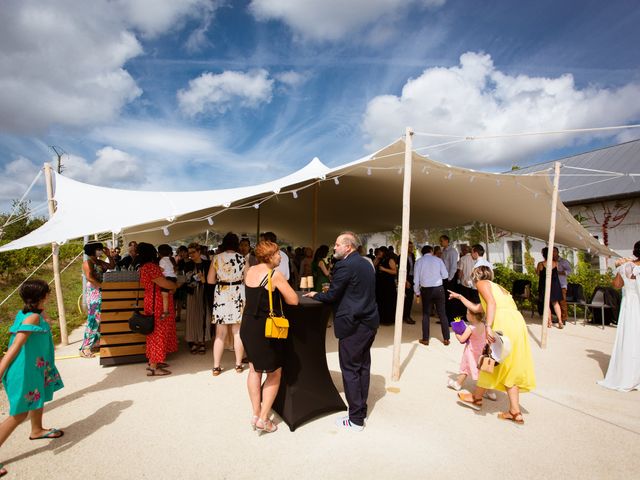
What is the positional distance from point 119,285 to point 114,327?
49cm

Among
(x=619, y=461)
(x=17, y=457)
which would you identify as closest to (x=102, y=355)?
(x=17, y=457)

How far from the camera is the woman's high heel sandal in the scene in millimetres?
2641

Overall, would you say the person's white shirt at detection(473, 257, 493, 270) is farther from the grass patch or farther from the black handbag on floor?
the grass patch

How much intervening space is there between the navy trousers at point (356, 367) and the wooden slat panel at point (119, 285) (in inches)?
115

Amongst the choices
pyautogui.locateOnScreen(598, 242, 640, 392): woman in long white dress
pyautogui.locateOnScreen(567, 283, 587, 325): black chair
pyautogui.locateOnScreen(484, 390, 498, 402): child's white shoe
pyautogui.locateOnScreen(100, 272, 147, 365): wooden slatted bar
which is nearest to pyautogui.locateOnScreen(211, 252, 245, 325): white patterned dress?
pyautogui.locateOnScreen(100, 272, 147, 365): wooden slatted bar

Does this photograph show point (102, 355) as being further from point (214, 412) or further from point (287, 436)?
point (287, 436)

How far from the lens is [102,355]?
14.0 ft

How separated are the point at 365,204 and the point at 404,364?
4657 mm

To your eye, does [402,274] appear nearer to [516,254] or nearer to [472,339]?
[472,339]

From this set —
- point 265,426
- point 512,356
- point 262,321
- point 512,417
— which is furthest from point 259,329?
point 512,417

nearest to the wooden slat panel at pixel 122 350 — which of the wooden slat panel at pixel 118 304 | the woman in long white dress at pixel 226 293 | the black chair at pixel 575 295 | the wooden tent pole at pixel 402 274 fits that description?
the wooden slat panel at pixel 118 304

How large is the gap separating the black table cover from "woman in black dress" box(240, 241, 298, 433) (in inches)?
7.5

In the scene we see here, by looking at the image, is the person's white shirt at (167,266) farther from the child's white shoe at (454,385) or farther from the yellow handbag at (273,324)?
the child's white shoe at (454,385)

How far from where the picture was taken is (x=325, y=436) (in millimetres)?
2660
